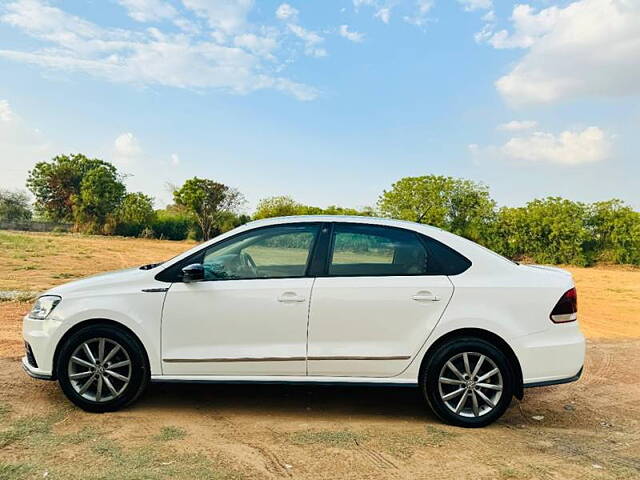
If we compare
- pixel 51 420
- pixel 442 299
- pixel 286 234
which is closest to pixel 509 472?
pixel 442 299

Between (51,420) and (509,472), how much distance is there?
141 inches

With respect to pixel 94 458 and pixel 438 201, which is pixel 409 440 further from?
pixel 438 201

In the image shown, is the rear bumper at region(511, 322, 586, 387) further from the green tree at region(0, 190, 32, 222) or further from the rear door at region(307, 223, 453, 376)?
the green tree at region(0, 190, 32, 222)

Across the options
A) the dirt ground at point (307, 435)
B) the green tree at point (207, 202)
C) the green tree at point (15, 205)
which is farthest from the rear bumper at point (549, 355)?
the green tree at point (15, 205)

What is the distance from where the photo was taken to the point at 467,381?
4453 mm

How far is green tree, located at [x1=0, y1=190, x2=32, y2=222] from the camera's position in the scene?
2532 inches

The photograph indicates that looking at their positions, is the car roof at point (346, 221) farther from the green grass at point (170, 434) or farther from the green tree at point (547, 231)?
the green tree at point (547, 231)

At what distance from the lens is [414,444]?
4.11m

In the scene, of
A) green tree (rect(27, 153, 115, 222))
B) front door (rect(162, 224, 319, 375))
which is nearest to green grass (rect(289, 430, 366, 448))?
front door (rect(162, 224, 319, 375))

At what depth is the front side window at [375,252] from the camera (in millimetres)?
4629

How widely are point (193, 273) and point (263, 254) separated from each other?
0.64 metres

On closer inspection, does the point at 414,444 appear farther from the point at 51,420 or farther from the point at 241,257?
the point at 51,420

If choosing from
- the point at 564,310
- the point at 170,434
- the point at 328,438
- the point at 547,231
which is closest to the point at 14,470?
the point at 170,434

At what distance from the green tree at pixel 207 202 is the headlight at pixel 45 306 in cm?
4272
